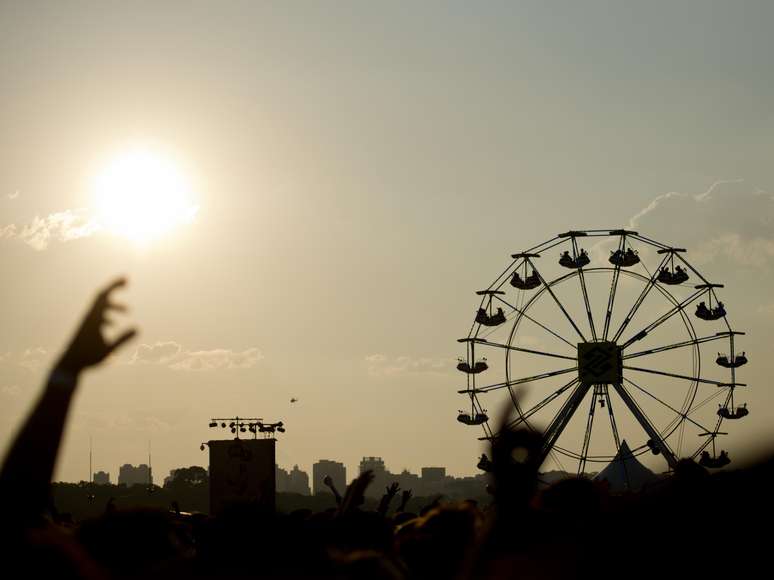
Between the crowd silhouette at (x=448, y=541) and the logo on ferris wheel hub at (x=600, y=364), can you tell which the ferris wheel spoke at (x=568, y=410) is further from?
the crowd silhouette at (x=448, y=541)

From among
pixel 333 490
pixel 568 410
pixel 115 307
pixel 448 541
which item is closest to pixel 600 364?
pixel 568 410

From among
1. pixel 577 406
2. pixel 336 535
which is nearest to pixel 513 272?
pixel 577 406

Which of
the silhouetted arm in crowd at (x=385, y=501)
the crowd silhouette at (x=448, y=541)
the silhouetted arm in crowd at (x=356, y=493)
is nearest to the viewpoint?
the crowd silhouette at (x=448, y=541)

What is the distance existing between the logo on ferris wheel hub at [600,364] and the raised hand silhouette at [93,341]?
4641 cm

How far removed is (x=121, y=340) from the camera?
4168 mm

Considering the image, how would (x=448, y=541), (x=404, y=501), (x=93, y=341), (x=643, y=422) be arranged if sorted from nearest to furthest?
(x=93, y=341)
(x=448, y=541)
(x=404, y=501)
(x=643, y=422)

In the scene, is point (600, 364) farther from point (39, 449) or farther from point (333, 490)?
point (39, 449)

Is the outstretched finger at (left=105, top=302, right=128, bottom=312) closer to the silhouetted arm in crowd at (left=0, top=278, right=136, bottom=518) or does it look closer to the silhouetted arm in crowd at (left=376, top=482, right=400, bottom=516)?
the silhouetted arm in crowd at (left=0, top=278, right=136, bottom=518)

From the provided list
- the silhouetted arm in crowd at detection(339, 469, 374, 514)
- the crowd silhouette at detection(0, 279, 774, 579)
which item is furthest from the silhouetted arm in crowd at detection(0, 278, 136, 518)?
the silhouetted arm in crowd at detection(339, 469, 374, 514)

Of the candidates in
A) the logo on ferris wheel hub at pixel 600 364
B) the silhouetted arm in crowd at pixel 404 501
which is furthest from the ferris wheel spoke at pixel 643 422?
the silhouetted arm in crowd at pixel 404 501

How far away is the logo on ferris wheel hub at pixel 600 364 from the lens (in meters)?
49.5

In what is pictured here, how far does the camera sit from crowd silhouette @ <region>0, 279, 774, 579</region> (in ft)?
12.0

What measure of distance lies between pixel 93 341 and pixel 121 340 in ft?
0.32

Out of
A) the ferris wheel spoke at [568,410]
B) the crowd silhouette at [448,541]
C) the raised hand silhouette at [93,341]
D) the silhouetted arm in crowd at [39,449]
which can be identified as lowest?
the crowd silhouette at [448,541]
